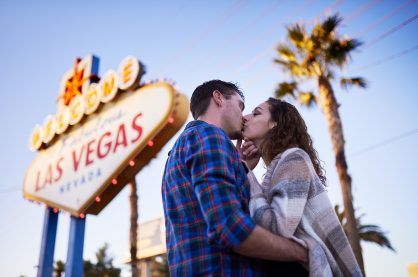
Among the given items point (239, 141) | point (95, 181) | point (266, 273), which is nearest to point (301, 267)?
point (266, 273)

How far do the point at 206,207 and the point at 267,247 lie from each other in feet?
0.98

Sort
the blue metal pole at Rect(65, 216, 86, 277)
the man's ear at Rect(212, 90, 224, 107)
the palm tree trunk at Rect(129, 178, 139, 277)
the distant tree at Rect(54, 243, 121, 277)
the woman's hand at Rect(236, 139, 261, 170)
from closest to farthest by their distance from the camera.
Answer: the man's ear at Rect(212, 90, 224, 107)
the woman's hand at Rect(236, 139, 261, 170)
the blue metal pole at Rect(65, 216, 86, 277)
the palm tree trunk at Rect(129, 178, 139, 277)
the distant tree at Rect(54, 243, 121, 277)

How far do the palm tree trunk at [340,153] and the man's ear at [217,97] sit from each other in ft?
29.9

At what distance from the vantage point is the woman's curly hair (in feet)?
→ 7.93

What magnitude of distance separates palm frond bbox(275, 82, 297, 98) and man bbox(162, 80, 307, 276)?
12.6m

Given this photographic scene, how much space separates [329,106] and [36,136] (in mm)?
9280

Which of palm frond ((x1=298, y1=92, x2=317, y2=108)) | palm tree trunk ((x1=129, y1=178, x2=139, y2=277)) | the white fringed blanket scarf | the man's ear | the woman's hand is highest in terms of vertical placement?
palm frond ((x1=298, y1=92, x2=317, y2=108))

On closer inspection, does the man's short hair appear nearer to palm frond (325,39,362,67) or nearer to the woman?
the woman

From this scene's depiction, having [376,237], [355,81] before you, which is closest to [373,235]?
[376,237]

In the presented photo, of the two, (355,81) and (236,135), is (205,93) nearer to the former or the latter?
(236,135)

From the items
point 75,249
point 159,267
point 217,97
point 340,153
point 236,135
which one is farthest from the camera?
point 159,267

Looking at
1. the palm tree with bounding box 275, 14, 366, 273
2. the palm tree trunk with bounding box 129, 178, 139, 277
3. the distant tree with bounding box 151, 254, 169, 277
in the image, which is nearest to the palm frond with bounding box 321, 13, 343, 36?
the palm tree with bounding box 275, 14, 366, 273

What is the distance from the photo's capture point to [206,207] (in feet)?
5.10

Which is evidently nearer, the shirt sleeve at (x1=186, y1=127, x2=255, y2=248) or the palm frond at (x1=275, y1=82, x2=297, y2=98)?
the shirt sleeve at (x1=186, y1=127, x2=255, y2=248)
